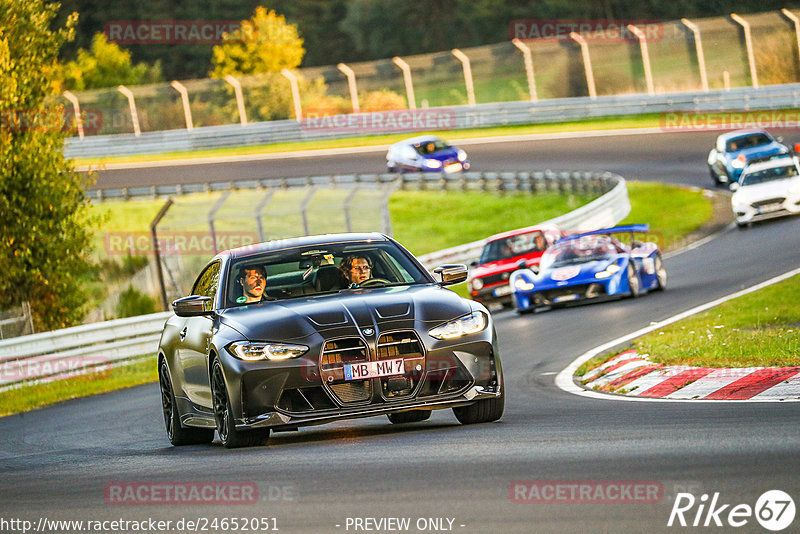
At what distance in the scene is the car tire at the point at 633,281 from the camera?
67.6 ft

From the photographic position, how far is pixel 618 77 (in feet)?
176

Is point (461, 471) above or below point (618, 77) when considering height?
above

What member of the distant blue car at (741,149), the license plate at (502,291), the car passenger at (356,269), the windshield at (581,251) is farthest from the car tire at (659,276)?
the distant blue car at (741,149)

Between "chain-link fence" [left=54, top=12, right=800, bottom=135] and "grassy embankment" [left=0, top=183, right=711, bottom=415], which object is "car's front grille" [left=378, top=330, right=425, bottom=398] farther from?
"chain-link fence" [left=54, top=12, right=800, bottom=135]

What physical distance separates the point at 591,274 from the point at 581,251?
670 mm

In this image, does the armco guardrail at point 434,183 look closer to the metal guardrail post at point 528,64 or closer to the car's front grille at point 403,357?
the metal guardrail post at point 528,64

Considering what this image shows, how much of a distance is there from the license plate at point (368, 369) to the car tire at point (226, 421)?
77cm

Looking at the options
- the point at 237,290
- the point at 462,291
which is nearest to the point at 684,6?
the point at 462,291

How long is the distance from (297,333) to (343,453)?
0.89 m

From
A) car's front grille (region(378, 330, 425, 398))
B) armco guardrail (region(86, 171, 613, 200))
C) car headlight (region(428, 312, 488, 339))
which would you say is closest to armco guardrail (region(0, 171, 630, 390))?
car headlight (region(428, 312, 488, 339))

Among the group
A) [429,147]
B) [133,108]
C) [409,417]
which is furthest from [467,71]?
[409,417]

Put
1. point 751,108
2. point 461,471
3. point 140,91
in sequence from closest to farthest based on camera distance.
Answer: point 461,471 < point 751,108 < point 140,91

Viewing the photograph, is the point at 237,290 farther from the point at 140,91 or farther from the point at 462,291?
the point at 140,91

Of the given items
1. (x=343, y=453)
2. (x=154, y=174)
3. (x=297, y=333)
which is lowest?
(x=154, y=174)
